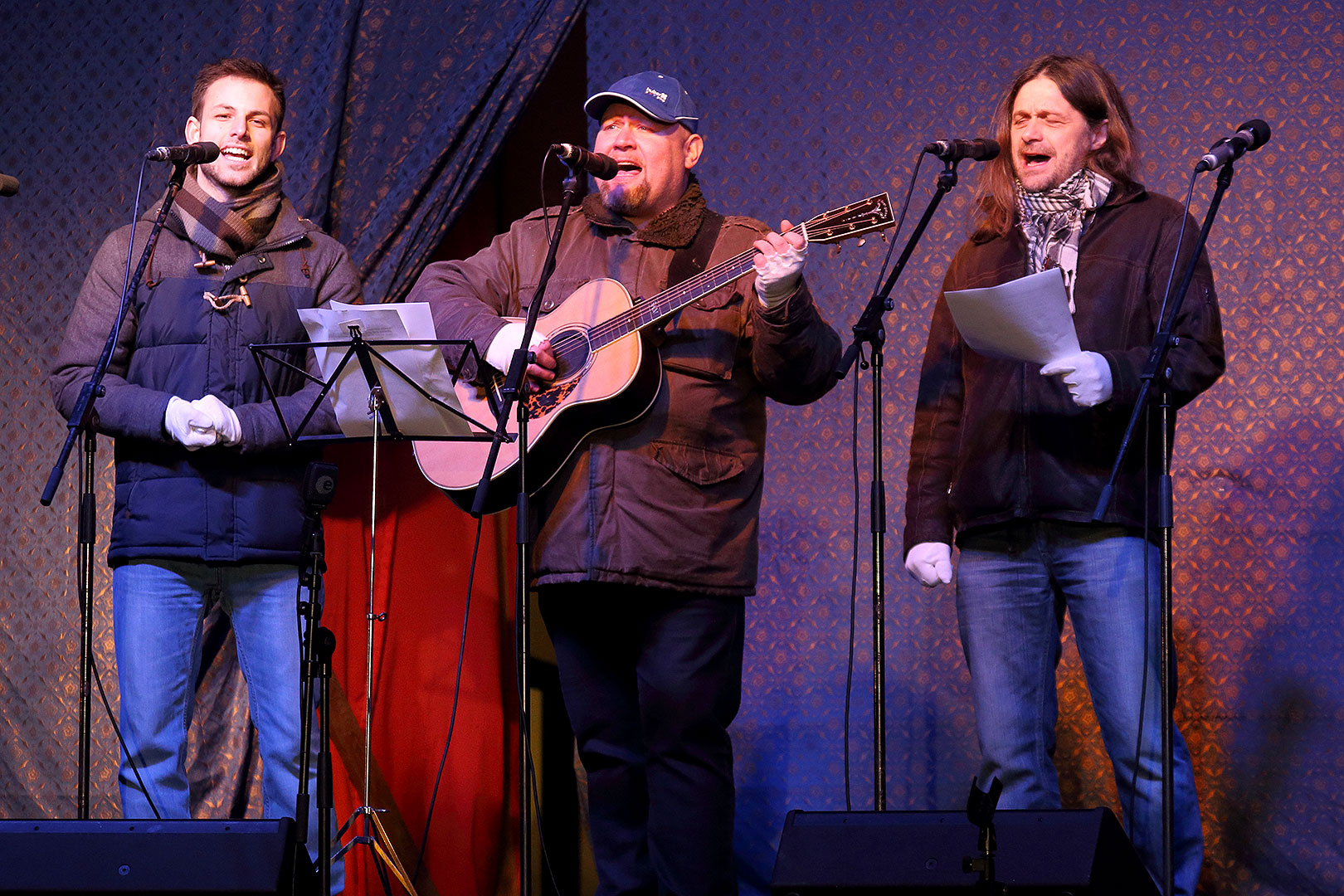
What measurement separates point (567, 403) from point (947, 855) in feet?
3.99

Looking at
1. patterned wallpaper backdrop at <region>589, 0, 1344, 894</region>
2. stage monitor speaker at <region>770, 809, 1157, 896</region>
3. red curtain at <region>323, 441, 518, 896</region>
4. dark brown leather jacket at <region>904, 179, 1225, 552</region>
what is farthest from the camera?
red curtain at <region>323, 441, 518, 896</region>

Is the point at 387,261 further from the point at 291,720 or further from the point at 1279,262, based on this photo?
the point at 1279,262

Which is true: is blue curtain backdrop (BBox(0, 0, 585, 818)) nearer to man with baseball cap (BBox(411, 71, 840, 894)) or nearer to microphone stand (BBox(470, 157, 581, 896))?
man with baseball cap (BBox(411, 71, 840, 894))

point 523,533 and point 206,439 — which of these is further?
point 206,439

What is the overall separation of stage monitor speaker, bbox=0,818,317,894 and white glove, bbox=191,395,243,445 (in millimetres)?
990

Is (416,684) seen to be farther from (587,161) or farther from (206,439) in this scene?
(587,161)

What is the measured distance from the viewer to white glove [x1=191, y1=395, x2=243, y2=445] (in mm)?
3240

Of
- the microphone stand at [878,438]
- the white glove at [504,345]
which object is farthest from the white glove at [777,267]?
the white glove at [504,345]

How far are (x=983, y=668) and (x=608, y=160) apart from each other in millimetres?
1367

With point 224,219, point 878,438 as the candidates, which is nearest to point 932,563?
point 878,438

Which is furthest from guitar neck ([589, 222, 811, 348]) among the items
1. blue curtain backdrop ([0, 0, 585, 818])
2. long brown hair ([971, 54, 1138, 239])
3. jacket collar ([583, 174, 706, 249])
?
blue curtain backdrop ([0, 0, 585, 818])

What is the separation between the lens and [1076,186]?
309 cm

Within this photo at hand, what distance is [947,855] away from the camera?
7.95ft

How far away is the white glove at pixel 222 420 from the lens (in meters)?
3.24
